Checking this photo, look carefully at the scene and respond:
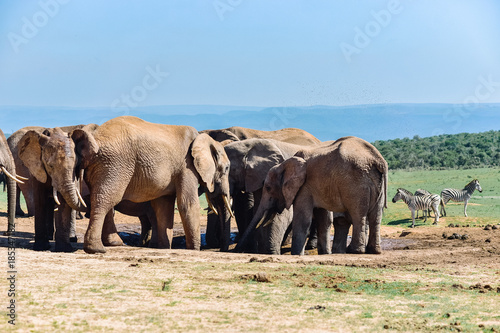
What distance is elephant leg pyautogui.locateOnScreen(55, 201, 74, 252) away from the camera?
13438 millimetres

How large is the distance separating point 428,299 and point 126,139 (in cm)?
609

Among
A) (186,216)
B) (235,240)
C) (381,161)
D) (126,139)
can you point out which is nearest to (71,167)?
(126,139)

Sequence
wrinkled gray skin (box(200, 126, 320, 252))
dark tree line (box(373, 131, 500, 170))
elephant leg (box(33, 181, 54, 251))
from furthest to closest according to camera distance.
Answer: dark tree line (box(373, 131, 500, 170)) → wrinkled gray skin (box(200, 126, 320, 252)) → elephant leg (box(33, 181, 54, 251))

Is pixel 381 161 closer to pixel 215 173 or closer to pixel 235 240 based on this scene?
pixel 215 173

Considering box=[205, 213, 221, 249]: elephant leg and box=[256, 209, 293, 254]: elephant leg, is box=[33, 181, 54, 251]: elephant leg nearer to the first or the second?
box=[256, 209, 293, 254]: elephant leg

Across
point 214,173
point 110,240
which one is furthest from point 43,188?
point 214,173

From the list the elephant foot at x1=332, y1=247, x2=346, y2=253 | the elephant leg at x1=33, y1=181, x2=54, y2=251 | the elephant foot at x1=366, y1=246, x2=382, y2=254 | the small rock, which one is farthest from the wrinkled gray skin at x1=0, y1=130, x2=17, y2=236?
the elephant foot at x1=366, y1=246, x2=382, y2=254

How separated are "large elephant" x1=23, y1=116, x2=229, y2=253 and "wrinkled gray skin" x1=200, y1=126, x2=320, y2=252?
1.56m

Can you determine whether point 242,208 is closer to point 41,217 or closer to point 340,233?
point 340,233

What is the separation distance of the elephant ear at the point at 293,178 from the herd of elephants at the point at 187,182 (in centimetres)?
2

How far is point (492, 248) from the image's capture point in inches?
618

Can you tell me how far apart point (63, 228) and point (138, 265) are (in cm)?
258

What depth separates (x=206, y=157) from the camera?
15.1m

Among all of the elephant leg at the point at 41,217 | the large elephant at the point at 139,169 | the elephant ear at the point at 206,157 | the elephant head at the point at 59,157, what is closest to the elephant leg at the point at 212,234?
the large elephant at the point at 139,169
